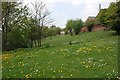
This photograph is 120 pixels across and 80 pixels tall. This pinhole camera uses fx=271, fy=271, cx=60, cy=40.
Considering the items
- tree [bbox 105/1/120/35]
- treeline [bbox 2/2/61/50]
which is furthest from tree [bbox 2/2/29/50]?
tree [bbox 105/1/120/35]

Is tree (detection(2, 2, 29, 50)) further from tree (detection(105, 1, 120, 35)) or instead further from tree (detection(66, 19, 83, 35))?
tree (detection(66, 19, 83, 35))

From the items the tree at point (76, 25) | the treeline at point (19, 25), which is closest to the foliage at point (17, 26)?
the treeline at point (19, 25)

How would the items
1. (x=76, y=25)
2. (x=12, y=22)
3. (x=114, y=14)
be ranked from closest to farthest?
(x=12, y=22) → (x=114, y=14) → (x=76, y=25)

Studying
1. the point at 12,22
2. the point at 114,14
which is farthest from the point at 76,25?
the point at 12,22

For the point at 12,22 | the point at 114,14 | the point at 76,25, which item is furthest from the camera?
the point at 76,25

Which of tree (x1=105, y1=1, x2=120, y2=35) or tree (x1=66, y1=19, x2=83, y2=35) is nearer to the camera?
tree (x1=105, y1=1, x2=120, y2=35)

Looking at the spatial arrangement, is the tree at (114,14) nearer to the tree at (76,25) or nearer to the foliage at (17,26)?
the foliage at (17,26)

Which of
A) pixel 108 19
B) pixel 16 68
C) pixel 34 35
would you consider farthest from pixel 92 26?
pixel 16 68

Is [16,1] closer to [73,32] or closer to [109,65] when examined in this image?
[109,65]

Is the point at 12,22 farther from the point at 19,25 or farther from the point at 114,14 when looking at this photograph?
the point at 114,14

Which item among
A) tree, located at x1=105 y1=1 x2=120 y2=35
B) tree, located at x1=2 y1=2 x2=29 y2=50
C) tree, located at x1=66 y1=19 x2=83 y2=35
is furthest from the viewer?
tree, located at x1=66 y1=19 x2=83 y2=35

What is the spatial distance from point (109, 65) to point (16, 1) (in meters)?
25.5

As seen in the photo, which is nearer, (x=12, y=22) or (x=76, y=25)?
(x=12, y=22)

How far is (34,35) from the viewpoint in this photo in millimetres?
44594
